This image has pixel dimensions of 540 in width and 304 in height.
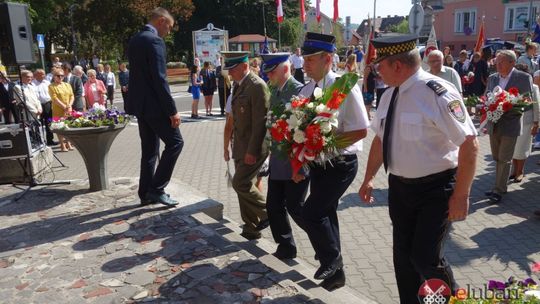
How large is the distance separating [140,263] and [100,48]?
149ft

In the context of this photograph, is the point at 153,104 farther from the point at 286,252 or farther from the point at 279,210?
the point at 286,252

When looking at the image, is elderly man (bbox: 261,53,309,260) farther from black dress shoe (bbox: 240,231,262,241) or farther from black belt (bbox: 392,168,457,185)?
black belt (bbox: 392,168,457,185)

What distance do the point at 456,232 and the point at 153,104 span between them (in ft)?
12.4

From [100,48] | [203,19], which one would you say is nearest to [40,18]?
[100,48]

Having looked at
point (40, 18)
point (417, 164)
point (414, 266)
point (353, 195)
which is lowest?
point (353, 195)

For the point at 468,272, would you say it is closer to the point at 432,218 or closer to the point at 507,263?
the point at 507,263

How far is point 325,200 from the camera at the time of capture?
3.74 m

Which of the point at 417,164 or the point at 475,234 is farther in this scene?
the point at 475,234

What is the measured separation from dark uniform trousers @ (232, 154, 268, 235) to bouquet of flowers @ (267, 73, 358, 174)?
3.42 feet

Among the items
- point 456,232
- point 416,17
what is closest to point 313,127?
point 456,232

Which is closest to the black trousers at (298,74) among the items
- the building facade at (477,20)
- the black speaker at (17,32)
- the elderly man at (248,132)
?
the black speaker at (17,32)

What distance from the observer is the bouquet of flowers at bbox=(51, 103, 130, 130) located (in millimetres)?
6051

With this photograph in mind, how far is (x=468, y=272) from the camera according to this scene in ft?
14.2

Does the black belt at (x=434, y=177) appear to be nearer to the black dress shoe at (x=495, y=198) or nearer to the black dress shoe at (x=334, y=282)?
the black dress shoe at (x=334, y=282)
